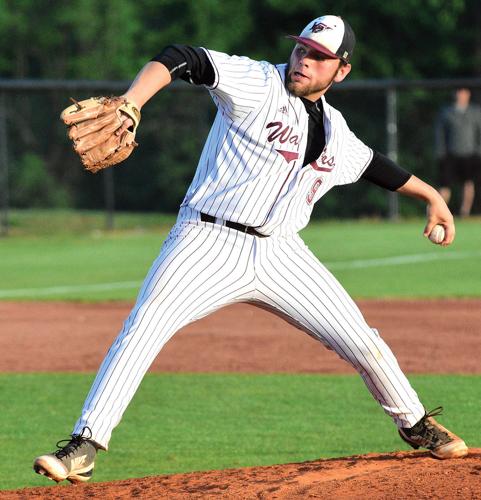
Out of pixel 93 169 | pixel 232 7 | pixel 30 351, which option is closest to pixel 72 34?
pixel 232 7

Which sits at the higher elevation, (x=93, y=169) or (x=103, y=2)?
(x=103, y=2)

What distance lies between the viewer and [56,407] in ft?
23.8

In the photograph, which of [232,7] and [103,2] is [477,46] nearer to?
[232,7]

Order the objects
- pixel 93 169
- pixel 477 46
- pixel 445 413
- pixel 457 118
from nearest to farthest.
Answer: pixel 93 169, pixel 445 413, pixel 457 118, pixel 477 46

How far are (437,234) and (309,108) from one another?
2.86 feet

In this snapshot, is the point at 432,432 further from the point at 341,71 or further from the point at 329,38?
the point at 329,38

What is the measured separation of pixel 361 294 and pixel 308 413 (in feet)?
18.1

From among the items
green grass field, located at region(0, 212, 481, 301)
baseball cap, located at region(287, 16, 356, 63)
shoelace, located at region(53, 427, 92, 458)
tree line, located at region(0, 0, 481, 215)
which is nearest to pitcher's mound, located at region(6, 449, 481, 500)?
shoelace, located at region(53, 427, 92, 458)

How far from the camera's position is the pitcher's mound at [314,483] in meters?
4.61

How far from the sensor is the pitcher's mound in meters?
4.61

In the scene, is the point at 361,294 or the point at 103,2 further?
the point at 103,2

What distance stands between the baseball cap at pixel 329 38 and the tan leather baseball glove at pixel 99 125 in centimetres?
89

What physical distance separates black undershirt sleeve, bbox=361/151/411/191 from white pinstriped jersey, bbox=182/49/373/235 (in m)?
0.46

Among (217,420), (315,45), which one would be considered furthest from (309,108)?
(217,420)
